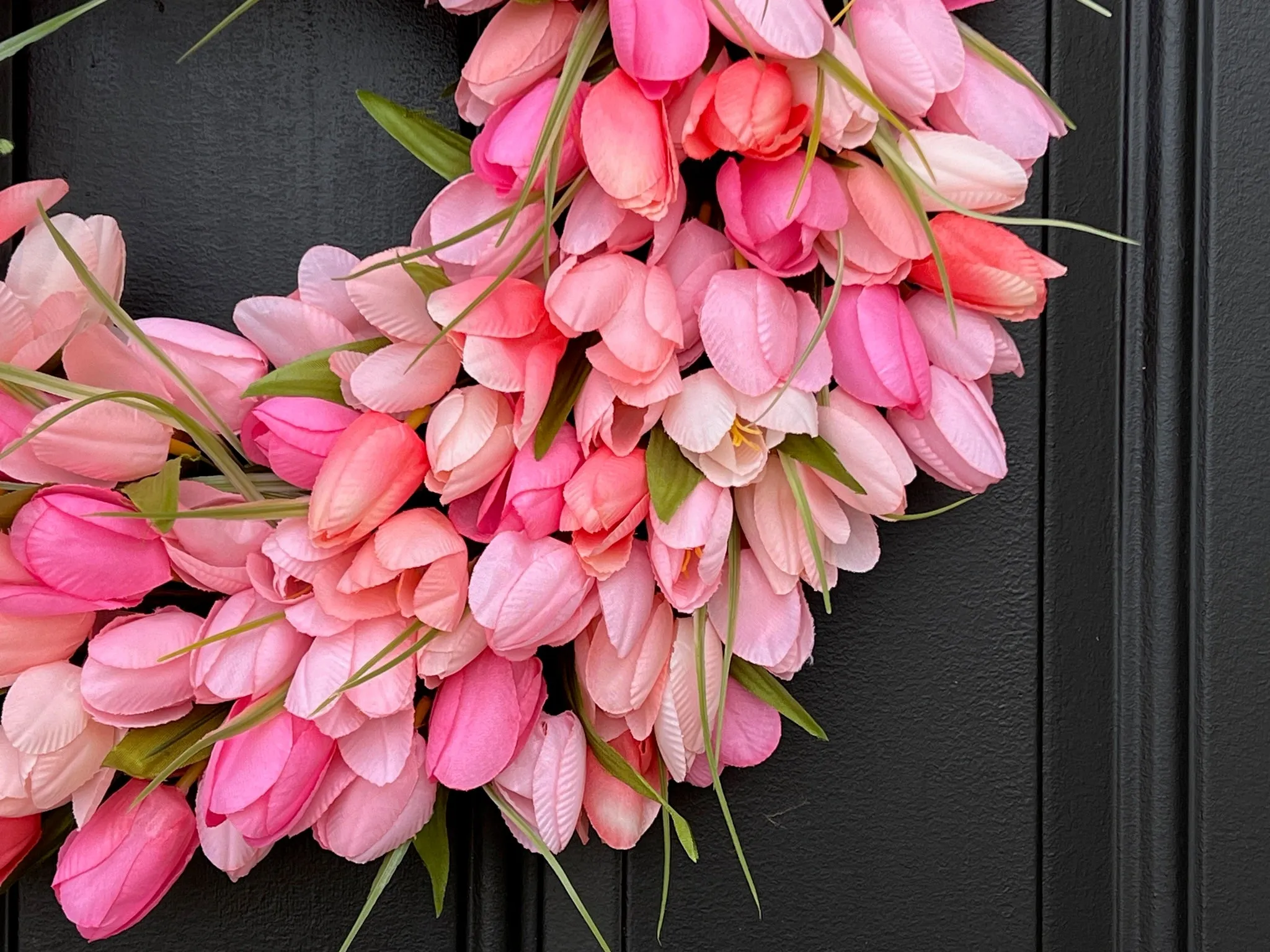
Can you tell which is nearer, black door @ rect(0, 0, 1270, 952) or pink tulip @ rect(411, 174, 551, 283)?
pink tulip @ rect(411, 174, 551, 283)

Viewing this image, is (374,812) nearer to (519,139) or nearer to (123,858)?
(123,858)

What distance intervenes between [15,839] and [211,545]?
162 millimetres

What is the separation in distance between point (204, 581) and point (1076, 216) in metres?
0.47

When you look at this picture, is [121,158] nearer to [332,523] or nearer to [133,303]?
[133,303]

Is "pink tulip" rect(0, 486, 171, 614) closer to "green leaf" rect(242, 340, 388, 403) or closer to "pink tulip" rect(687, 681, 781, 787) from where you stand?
"green leaf" rect(242, 340, 388, 403)

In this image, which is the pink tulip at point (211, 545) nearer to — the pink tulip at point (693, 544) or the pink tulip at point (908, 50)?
the pink tulip at point (693, 544)

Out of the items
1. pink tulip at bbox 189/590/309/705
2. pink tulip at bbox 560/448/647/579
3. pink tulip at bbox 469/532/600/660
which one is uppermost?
pink tulip at bbox 560/448/647/579

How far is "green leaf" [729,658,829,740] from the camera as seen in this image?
0.50m

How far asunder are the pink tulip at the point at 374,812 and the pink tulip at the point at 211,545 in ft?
0.31

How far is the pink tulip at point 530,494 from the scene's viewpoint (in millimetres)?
439

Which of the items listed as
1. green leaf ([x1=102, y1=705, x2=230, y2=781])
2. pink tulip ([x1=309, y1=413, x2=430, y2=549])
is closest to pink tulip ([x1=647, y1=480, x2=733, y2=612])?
pink tulip ([x1=309, y1=413, x2=430, y2=549])

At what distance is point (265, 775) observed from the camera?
1.41 ft

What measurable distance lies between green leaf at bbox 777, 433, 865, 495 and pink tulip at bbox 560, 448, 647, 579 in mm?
66

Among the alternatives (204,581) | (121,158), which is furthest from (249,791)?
(121,158)
